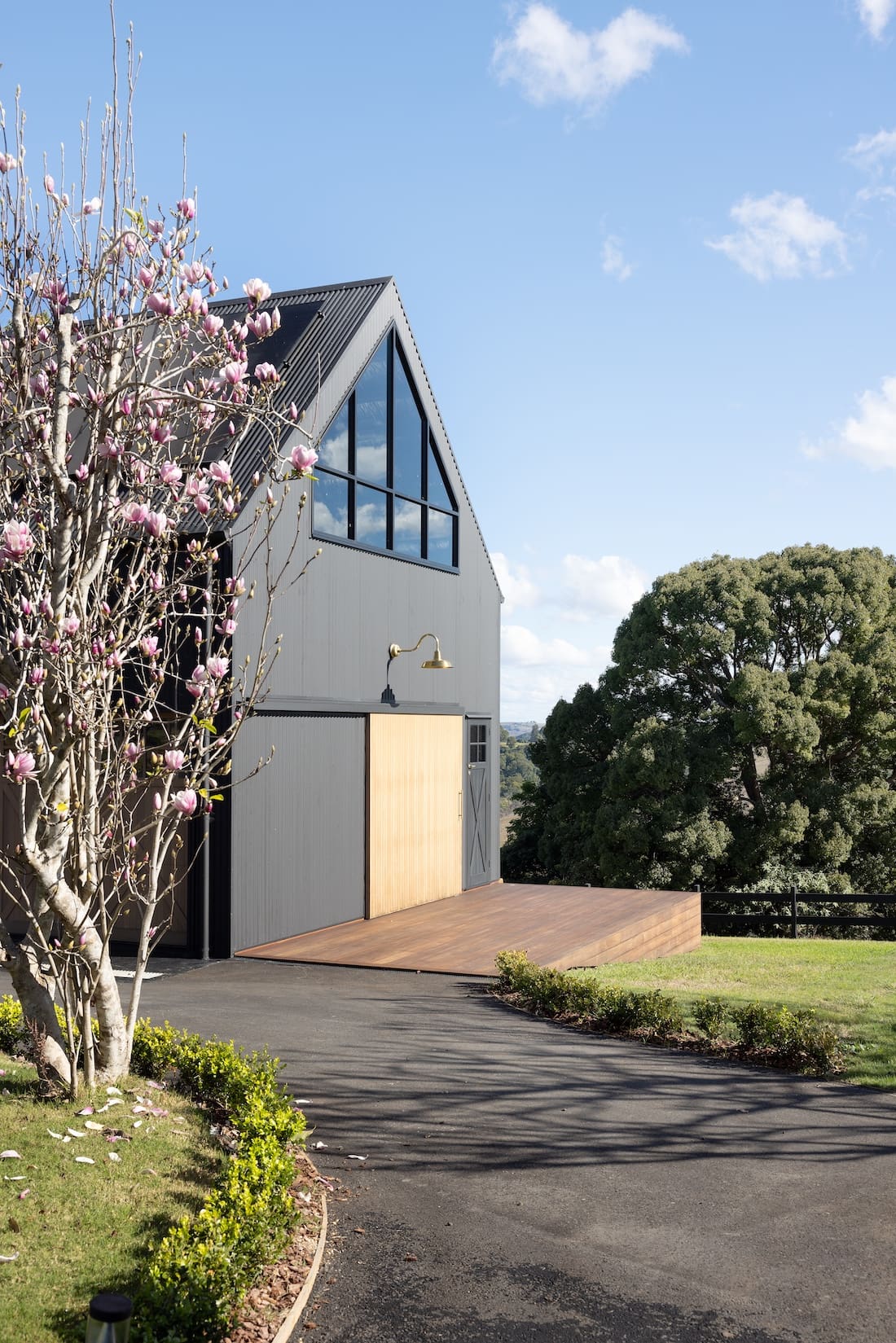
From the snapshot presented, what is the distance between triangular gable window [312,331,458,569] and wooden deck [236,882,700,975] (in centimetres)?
456

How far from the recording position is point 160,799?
532 centimetres

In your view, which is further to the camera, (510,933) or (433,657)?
(433,657)

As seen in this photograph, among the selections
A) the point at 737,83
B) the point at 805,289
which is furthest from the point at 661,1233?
the point at 805,289

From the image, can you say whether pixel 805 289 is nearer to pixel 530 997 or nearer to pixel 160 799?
pixel 530 997

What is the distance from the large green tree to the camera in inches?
869

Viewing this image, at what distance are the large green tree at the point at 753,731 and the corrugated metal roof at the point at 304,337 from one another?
1168 centimetres

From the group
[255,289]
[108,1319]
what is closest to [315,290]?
[255,289]

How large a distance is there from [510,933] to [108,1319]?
9486 millimetres

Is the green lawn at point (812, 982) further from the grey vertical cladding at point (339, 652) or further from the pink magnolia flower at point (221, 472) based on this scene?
the pink magnolia flower at point (221, 472)

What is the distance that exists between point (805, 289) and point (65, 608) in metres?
10.5

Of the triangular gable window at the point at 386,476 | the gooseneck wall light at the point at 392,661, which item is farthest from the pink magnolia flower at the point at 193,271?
the gooseneck wall light at the point at 392,661

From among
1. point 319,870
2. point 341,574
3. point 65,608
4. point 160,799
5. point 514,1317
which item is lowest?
point 514,1317

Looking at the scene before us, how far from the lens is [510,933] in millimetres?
12320

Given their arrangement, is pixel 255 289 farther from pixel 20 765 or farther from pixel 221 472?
pixel 20 765
